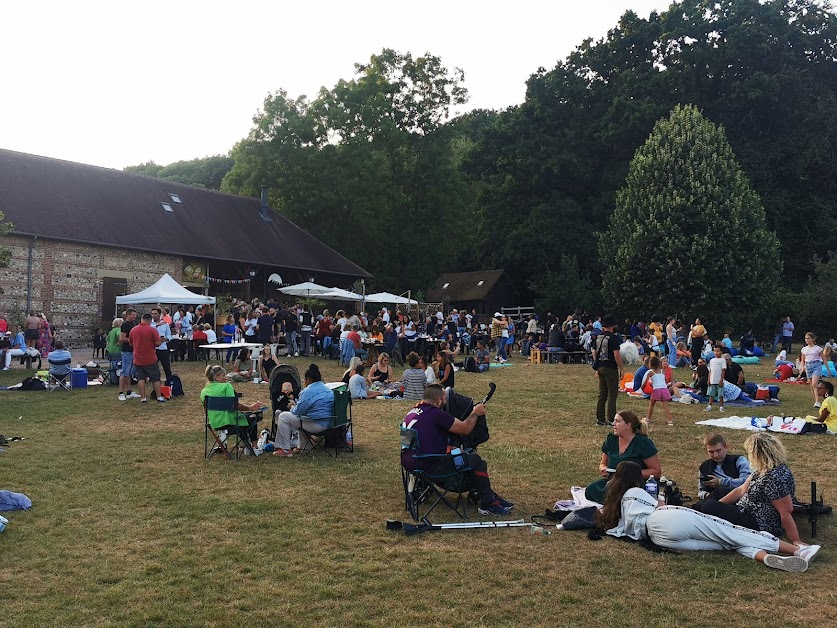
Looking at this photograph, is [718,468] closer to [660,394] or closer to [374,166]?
[660,394]

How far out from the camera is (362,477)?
821 centimetres

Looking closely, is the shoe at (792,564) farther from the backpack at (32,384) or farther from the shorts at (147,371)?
the backpack at (32,384)

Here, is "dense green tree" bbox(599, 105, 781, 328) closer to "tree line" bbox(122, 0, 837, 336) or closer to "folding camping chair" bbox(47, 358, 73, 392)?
"tree line" bbox(122, 0, 837, 336)

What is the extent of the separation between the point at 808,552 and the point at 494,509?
2527 millimetres

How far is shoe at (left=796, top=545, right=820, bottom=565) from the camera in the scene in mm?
5485

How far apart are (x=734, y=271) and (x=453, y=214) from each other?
16558mm

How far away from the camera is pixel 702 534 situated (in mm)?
5781

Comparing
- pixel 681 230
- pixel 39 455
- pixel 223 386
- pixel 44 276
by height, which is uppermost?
pixel 681 230

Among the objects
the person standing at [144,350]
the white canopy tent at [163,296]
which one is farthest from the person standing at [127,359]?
the white canopy tent at [163,296]

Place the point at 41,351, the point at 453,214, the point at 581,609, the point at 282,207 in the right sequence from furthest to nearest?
the point at 453,214 → the point at 282,207 → the point at 41,351 → the point at 581,609

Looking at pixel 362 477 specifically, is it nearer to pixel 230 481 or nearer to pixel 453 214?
pixel 230 481

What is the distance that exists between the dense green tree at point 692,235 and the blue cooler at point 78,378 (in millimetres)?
21710

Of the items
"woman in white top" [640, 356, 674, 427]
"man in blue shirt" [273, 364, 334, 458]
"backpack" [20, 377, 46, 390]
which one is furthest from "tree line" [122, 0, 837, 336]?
"man in blue shirt" [273, 364, 334, 458]

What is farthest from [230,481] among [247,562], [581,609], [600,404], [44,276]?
[44,276]
